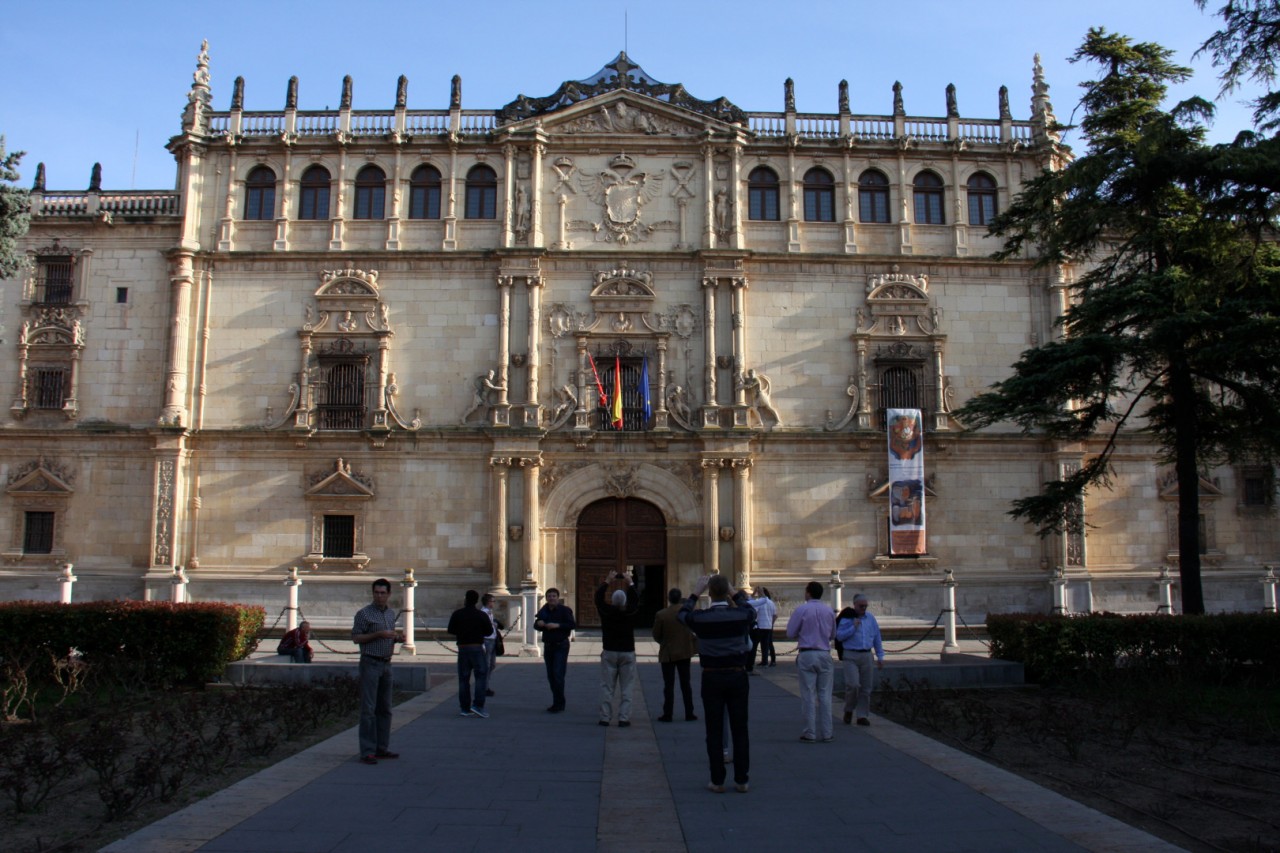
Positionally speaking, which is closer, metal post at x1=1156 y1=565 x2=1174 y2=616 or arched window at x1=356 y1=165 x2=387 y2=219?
metal post at x1=1156 y1=565 x2=1174 y2=616

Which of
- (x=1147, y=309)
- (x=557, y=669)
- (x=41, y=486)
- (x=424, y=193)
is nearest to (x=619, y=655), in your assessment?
(x=557, y=669)

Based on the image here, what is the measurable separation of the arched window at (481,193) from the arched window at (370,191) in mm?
2703

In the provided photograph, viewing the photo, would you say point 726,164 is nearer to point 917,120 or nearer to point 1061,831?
point 917,120

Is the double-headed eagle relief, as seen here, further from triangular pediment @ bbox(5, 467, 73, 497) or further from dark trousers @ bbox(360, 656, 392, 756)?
dark trousers @ bbox(360, 656, 392, 756)

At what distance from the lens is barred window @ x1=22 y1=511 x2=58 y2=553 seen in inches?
1172

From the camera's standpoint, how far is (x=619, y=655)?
45.9 ft

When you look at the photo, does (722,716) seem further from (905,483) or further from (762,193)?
(762,193)

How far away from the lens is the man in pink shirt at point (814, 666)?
12594 mm

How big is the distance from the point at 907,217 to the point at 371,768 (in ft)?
84.3

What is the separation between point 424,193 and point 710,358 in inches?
404

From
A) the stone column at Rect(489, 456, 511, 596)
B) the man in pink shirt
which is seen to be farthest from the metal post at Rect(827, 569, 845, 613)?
the man in pink shirt

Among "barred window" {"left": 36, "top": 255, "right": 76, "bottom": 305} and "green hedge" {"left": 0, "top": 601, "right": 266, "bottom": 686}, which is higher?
"barred window" {"left": 36, "top": 255, "right": 76, "bottom": 305}

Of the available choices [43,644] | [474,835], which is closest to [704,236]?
[43,644]

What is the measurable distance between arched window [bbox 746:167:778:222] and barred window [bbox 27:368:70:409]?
2128 centimetres
